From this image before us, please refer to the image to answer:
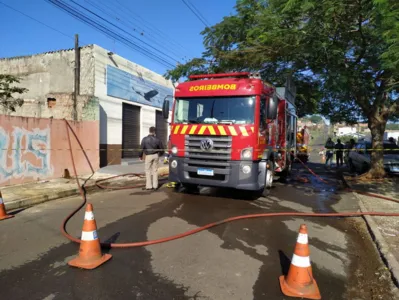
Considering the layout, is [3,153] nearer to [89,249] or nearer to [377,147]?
[89,249]

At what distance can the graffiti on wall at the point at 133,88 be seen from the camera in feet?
48.3

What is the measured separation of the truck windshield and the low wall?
522cm

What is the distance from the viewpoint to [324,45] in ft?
26.3

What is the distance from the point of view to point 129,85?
1605cm

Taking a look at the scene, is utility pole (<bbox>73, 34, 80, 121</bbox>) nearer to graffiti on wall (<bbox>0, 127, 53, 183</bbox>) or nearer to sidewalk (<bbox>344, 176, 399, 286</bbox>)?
graffiti on wall (<bbox>0, 127, 53, 183</bbox>)

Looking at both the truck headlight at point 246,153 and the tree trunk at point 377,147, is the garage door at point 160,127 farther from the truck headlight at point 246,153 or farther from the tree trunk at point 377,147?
the truck headlight at point 246,153

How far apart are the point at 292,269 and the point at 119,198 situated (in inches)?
224

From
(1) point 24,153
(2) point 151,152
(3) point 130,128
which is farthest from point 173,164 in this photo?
(3) point 130,128

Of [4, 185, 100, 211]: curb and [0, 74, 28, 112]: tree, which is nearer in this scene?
[4, 185, 100, 211]: curb

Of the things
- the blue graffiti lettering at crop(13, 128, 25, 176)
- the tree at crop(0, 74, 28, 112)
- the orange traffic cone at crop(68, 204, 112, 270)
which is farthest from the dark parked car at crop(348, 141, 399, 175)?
the tree at crop(0, 74, 28, 112)

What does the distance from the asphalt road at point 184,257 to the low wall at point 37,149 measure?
3.03 m

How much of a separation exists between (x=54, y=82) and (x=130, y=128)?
4274 mm

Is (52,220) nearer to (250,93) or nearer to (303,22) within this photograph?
(250,93)

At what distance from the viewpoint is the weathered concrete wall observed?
13.4 meters
